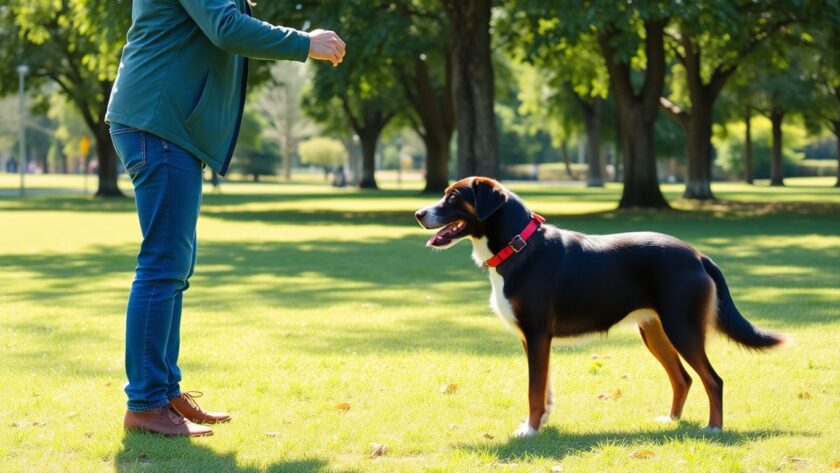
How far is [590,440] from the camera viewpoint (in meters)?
5.17

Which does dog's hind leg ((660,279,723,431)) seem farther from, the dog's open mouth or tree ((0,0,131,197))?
tree ((0,0,131,197))

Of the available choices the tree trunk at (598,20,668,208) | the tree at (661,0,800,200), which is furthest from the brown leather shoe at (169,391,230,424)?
the tree trunk at (598,20,668,208)

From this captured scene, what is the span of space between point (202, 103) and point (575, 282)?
1980mm

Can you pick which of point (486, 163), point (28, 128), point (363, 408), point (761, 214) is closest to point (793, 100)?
point (761, 214)

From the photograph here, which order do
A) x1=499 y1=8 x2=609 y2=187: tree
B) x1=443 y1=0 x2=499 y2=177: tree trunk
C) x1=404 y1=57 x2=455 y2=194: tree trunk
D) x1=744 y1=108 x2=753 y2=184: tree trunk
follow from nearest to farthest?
x1=499 y1=8 x2=609 y2=187: tree, x1=443 y1=0 x2=499 y2=177: tree trunk, x1=404 y1=57 x2=455 y2=194: tree trunk, x1=744 y1=108 x2=753 y2=184: tree trunk

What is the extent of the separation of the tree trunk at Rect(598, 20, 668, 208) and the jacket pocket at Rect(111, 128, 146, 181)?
2349 centimetres

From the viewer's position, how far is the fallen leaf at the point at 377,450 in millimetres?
4879

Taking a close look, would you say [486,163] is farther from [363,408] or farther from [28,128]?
[28,128]

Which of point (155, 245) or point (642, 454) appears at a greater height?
point (155, 245)

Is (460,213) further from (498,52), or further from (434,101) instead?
(498,52)

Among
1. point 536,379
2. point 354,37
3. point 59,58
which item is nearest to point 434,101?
point 59,58

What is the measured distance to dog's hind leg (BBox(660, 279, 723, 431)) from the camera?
17.4 feet

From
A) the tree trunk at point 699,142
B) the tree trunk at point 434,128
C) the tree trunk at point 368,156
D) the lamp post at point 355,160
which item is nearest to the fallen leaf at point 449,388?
the tree trunk at point 699,142

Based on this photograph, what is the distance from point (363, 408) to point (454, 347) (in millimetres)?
2157
